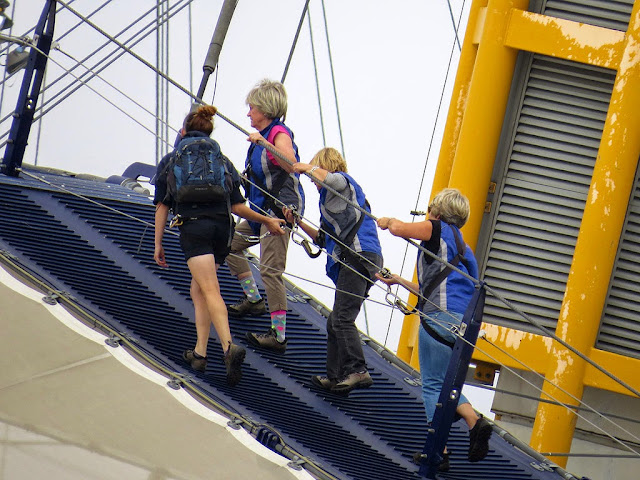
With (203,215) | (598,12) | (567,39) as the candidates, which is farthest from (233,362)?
(598,12)

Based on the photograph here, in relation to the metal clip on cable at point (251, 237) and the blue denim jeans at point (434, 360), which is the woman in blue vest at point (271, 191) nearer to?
the metal clip on cable at point (251, 237)

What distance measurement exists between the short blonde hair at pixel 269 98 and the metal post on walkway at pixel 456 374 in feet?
4.65

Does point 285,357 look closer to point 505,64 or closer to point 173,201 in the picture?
point 173,201

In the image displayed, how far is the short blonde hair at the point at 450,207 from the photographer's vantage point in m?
5.57

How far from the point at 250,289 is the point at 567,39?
353cm

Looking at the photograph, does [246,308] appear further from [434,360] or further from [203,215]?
[434,360]

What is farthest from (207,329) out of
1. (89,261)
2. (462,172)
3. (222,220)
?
(462,172)

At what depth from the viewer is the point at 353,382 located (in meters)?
6.05

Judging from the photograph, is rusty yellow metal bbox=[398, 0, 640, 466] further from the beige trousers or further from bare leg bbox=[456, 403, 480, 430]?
bare leg bbox=[456, 403, 480, 430]

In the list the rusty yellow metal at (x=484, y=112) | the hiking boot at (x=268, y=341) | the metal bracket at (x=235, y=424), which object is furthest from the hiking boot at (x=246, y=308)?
the rusty yellow metal at (x=484, y=112)

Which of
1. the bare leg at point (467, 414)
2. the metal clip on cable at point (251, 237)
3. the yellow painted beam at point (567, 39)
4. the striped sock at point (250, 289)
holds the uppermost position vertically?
the yellow painted beam at point (567, 39)

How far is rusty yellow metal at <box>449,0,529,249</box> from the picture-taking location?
8.89 metres

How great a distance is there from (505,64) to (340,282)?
3546 millimetres

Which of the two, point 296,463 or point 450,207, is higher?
point 450,207
